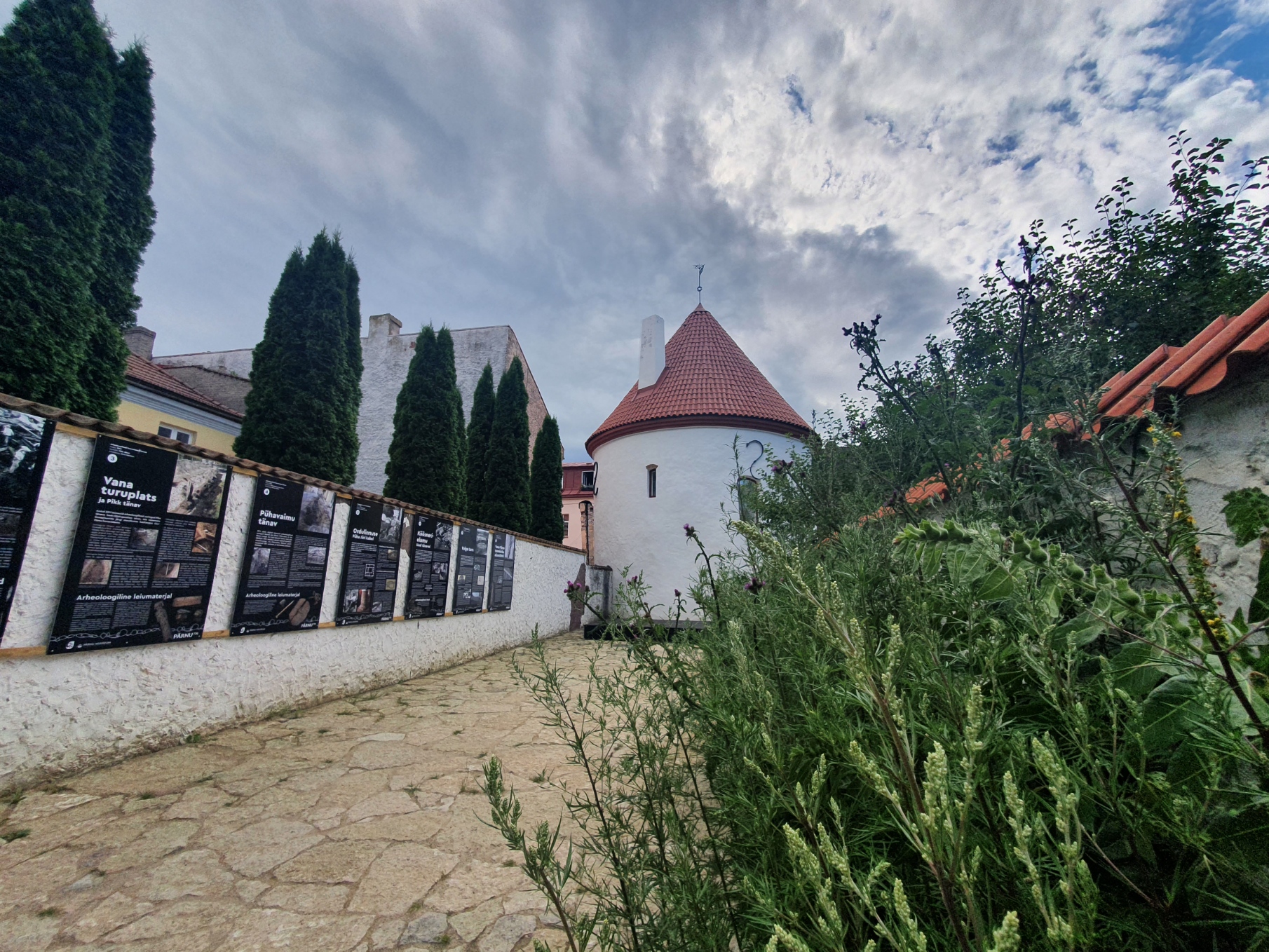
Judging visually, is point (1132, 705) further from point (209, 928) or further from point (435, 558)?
point (435, 558)

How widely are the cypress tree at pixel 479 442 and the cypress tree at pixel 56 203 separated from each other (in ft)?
25.8

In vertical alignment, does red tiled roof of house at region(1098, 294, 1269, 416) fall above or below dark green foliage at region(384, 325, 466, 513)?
below

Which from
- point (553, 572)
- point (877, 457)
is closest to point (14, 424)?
point (877, 457)

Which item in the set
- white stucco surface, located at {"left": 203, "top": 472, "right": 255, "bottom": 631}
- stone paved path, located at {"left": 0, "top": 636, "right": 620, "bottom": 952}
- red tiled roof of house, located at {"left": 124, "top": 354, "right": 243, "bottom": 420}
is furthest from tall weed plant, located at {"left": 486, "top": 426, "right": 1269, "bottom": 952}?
red tiled roof of house, located at {"left": 124, "top": 354, "right": 243, "bottom": 420}

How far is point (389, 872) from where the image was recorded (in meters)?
2.32

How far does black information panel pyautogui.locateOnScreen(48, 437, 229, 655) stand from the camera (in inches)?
124

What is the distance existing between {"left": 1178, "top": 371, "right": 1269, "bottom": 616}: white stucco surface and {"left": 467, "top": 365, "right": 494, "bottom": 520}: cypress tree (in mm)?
12639

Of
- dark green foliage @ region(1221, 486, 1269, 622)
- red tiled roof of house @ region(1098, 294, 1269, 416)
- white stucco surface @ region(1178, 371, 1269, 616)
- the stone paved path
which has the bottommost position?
the stone paved path

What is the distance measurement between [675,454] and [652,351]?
4004 millimetres

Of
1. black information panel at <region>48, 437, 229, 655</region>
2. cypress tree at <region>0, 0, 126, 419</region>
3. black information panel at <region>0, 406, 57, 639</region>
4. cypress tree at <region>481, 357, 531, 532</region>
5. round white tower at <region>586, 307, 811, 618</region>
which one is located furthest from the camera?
round white tower at <region>586, 307, 811, 618</region>

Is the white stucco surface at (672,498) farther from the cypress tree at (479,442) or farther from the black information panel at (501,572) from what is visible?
the black information panel at (501,572)

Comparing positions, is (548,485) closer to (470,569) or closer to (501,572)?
(501,572)

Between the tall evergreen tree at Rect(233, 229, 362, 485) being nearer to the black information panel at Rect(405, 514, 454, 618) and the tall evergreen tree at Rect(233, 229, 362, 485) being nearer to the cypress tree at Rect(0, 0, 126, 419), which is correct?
A: the cypress tree at Rect(0, 0, 126, 419)

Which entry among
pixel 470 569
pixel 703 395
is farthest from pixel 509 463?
pixel 470 569
